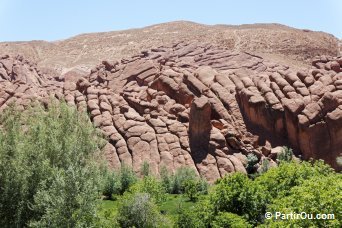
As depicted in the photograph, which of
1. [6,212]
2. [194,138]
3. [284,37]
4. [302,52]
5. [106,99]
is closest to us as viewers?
[6,212]

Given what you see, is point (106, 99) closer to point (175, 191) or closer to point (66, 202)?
point (175, 191)

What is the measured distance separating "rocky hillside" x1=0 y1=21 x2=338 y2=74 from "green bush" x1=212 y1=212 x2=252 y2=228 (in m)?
89.7

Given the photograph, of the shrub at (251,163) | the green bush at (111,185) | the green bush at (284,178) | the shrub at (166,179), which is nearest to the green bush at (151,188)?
the green bush at (111,185)

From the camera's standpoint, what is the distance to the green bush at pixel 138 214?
30.5m

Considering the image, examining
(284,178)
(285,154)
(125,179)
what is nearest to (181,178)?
(125,179)

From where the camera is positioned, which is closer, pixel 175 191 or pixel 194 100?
pixel 175 191

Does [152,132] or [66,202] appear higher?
[66,202]

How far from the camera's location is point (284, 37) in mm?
135875

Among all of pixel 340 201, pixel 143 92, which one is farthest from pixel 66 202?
pixel 143 92

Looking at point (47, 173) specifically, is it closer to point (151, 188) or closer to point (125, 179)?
point (151, 188)

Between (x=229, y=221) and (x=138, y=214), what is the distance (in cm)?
626

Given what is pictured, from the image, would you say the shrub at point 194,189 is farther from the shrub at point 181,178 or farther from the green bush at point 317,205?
the green bush at point 317,205

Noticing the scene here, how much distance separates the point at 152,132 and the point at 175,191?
935cm

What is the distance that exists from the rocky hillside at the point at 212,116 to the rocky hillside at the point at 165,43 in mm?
54557
